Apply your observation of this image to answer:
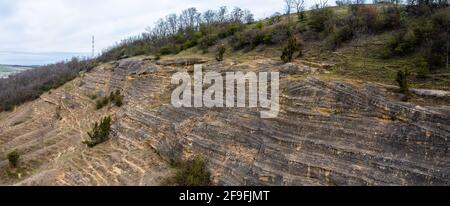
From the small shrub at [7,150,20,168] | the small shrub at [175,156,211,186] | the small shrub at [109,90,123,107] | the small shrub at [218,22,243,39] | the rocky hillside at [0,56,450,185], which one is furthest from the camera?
the small shrub at [218,22,243,39]

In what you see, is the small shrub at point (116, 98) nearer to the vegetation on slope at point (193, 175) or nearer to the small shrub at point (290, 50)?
the vegetation on slope at point (193, 175)

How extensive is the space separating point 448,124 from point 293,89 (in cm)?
545

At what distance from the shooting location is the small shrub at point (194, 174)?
43.7 ft

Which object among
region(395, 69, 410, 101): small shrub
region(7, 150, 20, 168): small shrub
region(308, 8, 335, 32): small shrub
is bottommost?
region(7, 150, 20, 168): small shrub

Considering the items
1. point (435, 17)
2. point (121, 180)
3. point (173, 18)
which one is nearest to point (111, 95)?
point (121, 180)

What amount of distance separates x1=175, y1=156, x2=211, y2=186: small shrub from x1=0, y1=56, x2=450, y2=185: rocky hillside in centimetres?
31

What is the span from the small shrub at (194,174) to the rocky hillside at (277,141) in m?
0.31

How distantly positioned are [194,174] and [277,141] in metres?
3.05

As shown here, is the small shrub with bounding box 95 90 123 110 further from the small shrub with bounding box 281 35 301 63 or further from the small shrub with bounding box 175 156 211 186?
the small shrub with bounding box 175 156 211 186

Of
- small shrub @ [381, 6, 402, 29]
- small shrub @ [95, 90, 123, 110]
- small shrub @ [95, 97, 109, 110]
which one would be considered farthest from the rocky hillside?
small shrub @ [381, 6, 402, 29]

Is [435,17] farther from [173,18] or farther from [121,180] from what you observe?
[173,18]

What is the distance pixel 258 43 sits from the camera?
887 inches

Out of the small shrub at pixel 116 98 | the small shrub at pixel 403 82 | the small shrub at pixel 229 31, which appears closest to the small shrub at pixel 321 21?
the small shrub at pixel 229 31

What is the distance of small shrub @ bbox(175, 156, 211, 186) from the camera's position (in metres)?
13.3
